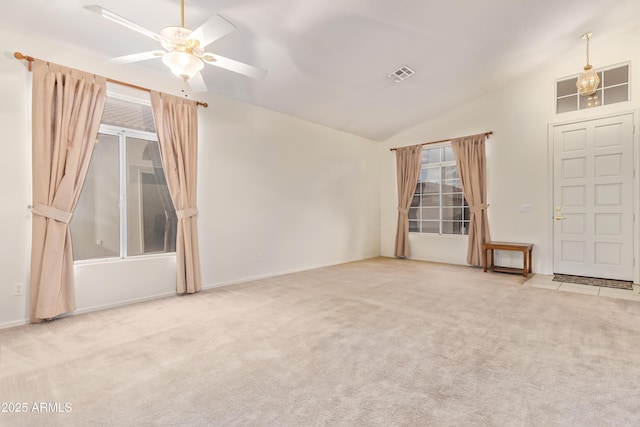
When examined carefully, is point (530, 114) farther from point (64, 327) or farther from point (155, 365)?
point (64, 327)

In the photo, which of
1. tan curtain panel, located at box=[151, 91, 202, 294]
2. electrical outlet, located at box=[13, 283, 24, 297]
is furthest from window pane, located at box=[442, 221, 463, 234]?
electrical outlet, located at box=[13, 283, 24, 297]

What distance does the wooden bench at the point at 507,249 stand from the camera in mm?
4934

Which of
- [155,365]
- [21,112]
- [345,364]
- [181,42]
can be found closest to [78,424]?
[155,365]

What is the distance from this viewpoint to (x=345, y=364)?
7.17ft

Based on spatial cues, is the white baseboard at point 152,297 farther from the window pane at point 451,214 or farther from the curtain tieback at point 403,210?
the window pane at point 451,214

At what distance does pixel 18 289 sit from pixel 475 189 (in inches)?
260

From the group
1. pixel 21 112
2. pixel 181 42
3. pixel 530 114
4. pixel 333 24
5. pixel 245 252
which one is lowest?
pixel 245 252

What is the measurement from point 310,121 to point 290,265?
2725 mm

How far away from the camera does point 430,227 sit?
661 centimetres

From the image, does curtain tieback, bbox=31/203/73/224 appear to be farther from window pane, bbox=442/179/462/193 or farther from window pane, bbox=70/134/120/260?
window pane, bbox=442/179/462/193

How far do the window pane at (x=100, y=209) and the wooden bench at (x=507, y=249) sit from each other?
5.62 m

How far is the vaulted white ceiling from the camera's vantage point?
9.50 feet

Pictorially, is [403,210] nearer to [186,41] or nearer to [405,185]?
[405,185]

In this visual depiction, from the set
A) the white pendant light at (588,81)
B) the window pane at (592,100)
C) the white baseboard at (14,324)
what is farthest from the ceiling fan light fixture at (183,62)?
the window pane at (592,100)
